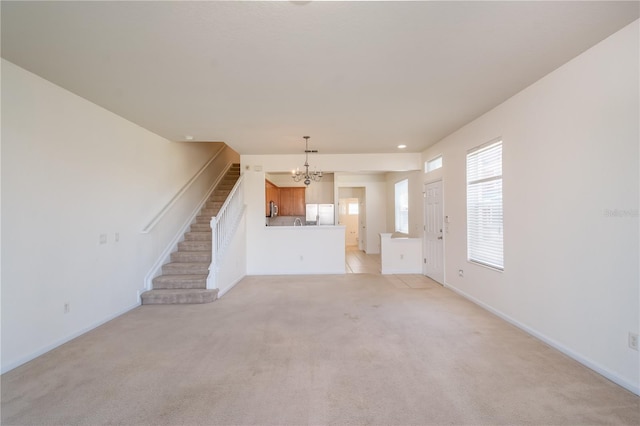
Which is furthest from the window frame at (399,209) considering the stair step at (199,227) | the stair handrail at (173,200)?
the stair handrail at (173,200)

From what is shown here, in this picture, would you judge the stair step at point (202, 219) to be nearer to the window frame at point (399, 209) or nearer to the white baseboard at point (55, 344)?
the white baseboard at point (55, 344)

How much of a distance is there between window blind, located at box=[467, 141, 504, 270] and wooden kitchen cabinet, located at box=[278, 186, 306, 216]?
210 inches

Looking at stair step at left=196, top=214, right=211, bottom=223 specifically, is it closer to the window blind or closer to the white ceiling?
the white ceiling

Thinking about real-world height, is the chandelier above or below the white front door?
above

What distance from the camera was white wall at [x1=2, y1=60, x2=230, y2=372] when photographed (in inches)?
103

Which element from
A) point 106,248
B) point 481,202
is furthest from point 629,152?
point 106,248

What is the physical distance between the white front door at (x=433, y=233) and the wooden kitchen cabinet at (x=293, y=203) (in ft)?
13.1

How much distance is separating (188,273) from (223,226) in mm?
1028

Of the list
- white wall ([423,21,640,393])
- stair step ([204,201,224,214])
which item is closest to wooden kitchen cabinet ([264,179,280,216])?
stair step ([204,201,224,214])

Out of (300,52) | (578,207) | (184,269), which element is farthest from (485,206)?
(184,269)

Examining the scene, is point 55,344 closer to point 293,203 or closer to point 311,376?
point 311,376

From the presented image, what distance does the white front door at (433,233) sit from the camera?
219 inches

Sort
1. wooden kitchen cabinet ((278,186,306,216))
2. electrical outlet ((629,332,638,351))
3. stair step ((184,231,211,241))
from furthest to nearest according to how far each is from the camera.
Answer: wooden kitchen cabinet ((278,186,306,216)), stair step ((184,231,211,241)), electrical outlet ((629,332,638,351))

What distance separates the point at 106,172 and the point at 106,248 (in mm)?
1013
